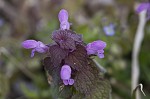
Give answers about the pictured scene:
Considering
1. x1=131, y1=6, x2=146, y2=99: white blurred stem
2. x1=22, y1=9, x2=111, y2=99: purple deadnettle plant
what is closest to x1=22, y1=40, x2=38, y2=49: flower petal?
x1=22, y1=9, x2=111, y2=99: purple deadnettle plant

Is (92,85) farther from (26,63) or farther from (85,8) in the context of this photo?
(85,8)

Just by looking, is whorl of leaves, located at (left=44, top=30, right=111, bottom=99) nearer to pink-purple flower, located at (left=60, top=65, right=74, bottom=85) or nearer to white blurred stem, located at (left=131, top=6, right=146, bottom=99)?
pink-purple flower, located at (left=60, top=65, right=74, bottom=85)

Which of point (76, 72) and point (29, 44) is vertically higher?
point (29, 44)

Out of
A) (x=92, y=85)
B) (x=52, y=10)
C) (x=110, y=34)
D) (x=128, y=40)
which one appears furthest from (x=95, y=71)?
(x=52, y=10)

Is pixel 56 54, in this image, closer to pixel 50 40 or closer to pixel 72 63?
pixel 72 63

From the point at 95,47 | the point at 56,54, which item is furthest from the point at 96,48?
the point at 56,54

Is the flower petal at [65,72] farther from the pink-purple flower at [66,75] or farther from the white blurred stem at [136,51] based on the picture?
the white blurred stem at [136,51]
